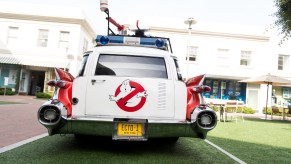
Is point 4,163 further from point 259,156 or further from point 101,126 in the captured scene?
point 259,156

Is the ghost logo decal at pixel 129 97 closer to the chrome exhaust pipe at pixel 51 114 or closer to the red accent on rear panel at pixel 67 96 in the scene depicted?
the red accent on rear panel at pixel 67 96

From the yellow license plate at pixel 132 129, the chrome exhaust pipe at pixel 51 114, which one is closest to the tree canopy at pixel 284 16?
→ the yellow license plate at pixel 132 129

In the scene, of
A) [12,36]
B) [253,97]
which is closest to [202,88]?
[253,97]

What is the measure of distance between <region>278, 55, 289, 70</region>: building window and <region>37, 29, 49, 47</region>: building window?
23611 mm

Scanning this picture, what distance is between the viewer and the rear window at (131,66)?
4230 mm

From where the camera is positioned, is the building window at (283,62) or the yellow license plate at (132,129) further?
the building window at (283,62)

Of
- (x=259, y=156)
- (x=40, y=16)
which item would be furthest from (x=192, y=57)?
(x=259, y=156)

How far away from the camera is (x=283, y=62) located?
28516 mm

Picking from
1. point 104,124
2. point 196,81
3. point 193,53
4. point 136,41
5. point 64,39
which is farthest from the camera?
point 193,53

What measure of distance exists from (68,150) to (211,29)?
84.7ft

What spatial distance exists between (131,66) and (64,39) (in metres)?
24.2

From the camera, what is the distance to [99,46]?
4.80 m

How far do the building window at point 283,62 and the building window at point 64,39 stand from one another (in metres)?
21.5

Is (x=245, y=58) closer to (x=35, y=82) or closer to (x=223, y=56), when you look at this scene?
(x=223, y=56)
